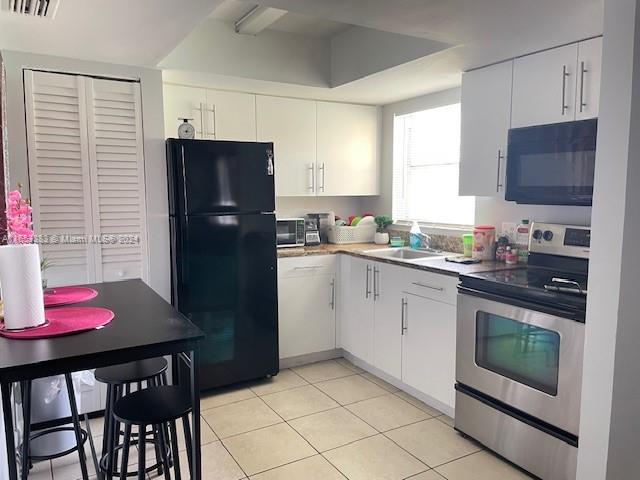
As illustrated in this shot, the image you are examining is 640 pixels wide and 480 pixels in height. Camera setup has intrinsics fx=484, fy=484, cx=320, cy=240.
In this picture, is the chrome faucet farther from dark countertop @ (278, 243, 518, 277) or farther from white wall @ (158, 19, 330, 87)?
white wall @ (158, 19, 330, 87)

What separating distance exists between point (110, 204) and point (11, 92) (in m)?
0.76

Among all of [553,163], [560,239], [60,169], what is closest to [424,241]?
[560,239]

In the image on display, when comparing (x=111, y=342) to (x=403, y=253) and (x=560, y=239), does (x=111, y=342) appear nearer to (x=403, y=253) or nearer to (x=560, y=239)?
(x=560, y=239)

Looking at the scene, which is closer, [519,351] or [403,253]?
[519,351]

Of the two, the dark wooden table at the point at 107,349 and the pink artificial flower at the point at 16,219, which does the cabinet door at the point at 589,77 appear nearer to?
the dark wooden table at the point at 107,349

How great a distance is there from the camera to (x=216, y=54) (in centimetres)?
306

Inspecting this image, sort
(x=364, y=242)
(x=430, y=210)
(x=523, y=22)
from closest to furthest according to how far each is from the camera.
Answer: (x=523, y=22)
(x=430, y=210)
(x=364, y=242)

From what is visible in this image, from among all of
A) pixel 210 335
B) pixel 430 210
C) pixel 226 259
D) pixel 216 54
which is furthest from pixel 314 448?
pixel 216 54

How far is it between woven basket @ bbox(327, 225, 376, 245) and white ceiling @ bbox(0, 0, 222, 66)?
6.36 feet

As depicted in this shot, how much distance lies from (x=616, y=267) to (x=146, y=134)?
254 centimetres

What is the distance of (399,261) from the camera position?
307 centimetres

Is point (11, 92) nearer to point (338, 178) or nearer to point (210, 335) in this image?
point (210, 335)

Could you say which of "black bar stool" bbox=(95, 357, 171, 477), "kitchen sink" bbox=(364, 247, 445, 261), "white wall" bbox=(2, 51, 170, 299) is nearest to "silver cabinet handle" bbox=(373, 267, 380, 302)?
"kitchen sink" bbox=(364, 247, 445, 261)

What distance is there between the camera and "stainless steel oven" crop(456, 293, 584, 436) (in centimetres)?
206
